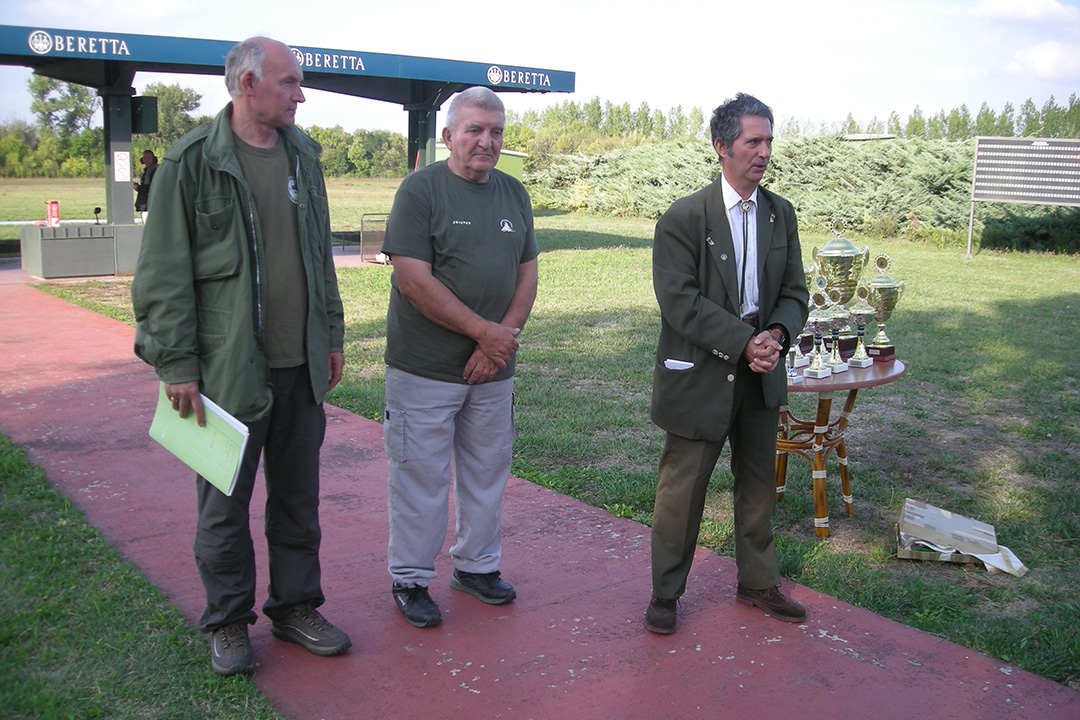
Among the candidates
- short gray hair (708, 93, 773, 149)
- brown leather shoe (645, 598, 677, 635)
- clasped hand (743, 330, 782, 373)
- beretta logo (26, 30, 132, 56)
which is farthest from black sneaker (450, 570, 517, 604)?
beretta logo (26, 30, 132, 56)

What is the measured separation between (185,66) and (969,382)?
13110mm

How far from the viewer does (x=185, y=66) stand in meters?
14.8

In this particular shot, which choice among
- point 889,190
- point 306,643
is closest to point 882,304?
point 306,643

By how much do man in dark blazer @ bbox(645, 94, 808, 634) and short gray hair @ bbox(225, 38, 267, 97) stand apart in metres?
1.50

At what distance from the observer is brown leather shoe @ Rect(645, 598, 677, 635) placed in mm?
3393

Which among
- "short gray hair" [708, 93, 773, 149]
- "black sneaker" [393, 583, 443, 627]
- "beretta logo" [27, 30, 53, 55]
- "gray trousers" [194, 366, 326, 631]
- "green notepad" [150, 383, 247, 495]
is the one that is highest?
"beretta logo" [27, 30, 53, 55]

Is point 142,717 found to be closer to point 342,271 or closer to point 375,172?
point 342,271

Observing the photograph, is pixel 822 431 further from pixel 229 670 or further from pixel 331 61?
pixel 331 61

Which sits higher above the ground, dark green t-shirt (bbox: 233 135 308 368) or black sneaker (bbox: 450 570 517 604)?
dark green t-shirt (bbox: 233 135 308 368)

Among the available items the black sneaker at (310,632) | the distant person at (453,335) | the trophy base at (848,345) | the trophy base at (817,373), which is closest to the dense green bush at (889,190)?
the trophy base at (848,345)

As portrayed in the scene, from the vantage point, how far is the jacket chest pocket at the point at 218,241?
281cm

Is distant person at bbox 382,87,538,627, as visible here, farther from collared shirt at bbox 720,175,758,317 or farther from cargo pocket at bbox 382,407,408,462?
collared shirt at bbox 720,175,758,317

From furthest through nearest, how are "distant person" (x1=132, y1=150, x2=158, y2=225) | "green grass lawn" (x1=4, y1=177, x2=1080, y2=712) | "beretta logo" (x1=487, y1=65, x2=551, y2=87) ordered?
"beretta logo" (x1=487, y1=65, x2=551, y2=87), "distant person" (x1=132, y1=150, x2=158, y2=225), "green grass lawn" (x1=4, y1=177, x2=1080, y2=712)

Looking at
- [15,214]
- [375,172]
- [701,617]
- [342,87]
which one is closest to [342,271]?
[342,87]
